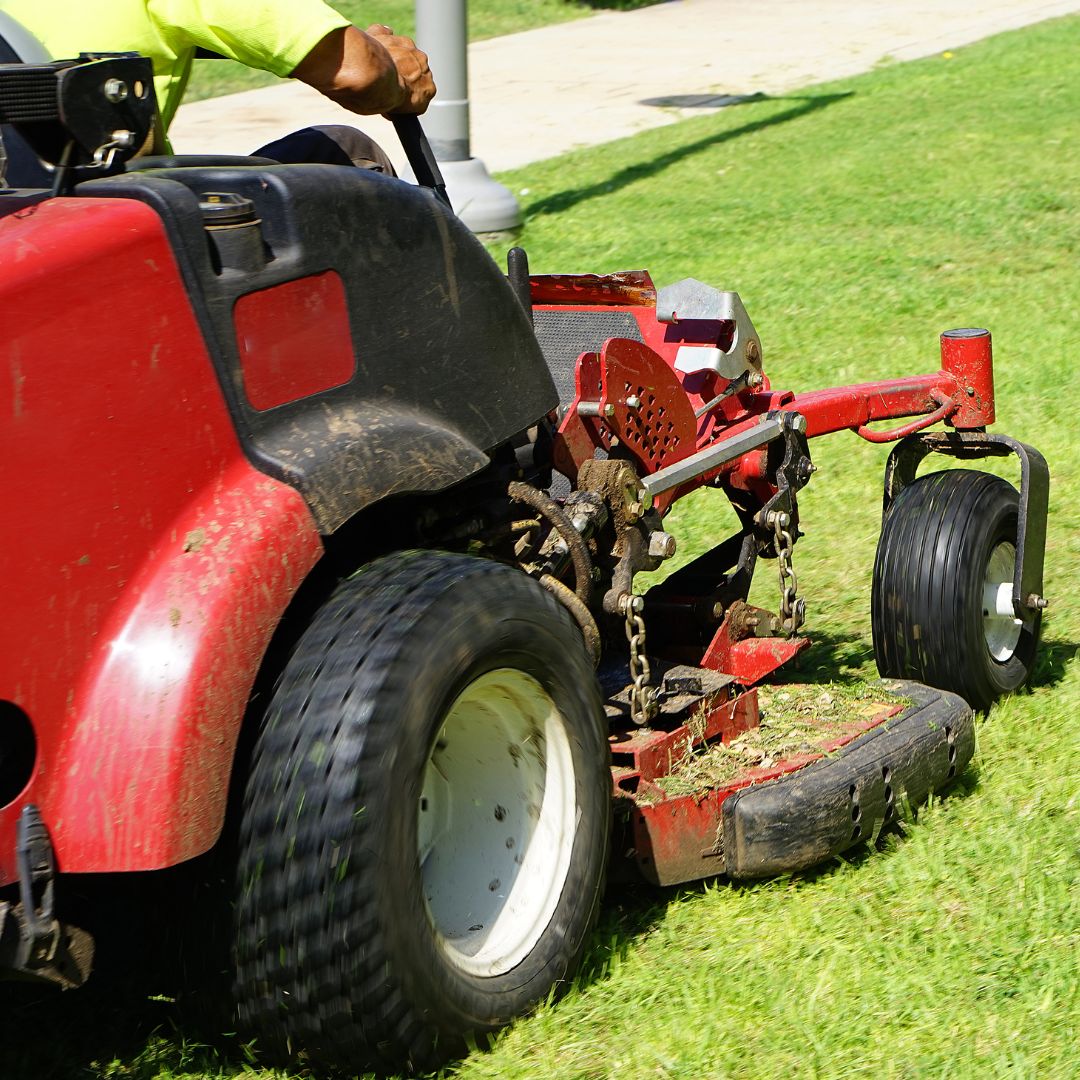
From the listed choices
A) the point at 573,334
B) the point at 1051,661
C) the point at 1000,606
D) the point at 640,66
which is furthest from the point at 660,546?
the point at 640,66

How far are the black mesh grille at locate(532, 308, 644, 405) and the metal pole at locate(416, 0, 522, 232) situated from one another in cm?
574

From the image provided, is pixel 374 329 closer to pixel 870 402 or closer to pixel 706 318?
pixel 706 318

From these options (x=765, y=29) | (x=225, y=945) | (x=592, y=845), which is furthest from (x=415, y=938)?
(x=765, y=29)

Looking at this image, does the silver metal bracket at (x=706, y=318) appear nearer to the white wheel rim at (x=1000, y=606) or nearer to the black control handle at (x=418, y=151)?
the black control handle at (x=418, y=151)

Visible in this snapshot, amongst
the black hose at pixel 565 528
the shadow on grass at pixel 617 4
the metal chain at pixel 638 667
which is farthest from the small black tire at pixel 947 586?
the shadow on grass at pixel 617 4

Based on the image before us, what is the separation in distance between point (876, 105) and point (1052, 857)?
1072 cm

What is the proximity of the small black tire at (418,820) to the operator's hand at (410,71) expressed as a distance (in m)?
1.01

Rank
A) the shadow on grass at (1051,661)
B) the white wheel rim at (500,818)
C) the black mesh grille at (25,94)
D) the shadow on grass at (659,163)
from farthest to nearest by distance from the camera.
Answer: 1. the shadow on grass at (659,163)
2. the shadow on grass at (1051,661)
3. the white wheel rim at (500,818)
4. the black mesh grille at (25,94)

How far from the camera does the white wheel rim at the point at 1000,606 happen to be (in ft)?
13.6

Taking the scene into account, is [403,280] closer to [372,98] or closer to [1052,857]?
[372,98]

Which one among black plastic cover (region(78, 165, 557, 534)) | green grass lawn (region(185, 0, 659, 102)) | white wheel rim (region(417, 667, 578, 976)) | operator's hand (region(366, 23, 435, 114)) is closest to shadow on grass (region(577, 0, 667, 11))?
green grass lawn (region(185, 0, 659, 102))

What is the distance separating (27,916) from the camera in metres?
2.22

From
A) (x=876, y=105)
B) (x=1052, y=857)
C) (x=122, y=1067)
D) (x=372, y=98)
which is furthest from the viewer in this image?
(x=876, y=105)

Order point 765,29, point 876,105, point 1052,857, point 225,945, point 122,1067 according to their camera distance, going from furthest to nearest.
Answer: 1. point 765,29
2. point 876,105
3. point 1052,857
4. point 122,1067
5. point 225,945
